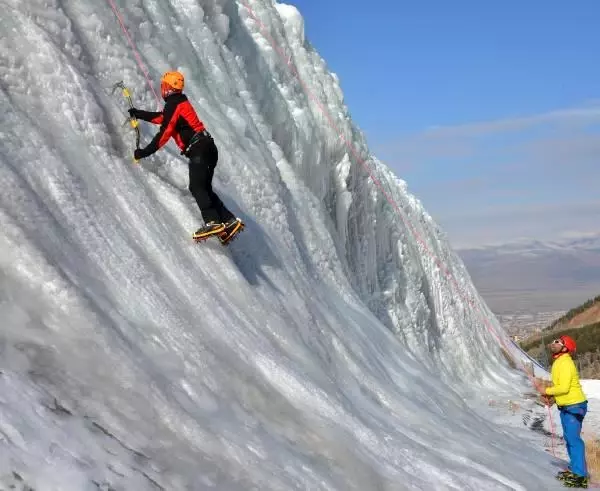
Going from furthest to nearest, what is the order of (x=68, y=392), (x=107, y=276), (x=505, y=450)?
(x=505, y=450) → (x=107, y=276) → (x=68, y=392)

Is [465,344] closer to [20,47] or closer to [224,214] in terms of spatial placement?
[224,214]

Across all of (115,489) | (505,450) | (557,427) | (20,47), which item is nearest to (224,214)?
(20,47)

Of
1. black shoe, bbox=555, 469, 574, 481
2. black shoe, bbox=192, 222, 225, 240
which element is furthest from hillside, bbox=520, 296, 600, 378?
black shoe, bbox=192, 222, 225, 240

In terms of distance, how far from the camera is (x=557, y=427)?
41.6 feet

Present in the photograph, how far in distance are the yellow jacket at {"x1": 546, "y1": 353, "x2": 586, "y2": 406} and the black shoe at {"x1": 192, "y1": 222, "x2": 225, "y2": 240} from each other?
171 inches

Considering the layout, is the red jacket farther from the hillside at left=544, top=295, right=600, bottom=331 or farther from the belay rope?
the hillside at left=544, top=295, right=600, bottom=331

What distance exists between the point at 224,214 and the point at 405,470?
2.84m

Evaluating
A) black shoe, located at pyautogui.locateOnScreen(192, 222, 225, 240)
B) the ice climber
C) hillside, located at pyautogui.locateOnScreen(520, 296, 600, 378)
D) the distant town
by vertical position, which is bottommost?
the distant town

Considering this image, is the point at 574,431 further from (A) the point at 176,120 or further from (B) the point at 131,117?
(B) the point at 131,117

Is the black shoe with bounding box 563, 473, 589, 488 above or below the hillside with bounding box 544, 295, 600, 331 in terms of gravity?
below

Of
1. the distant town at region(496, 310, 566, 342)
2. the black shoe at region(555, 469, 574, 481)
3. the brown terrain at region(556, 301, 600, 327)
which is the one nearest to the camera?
the black shoe at region(555, 469, 574, 481)

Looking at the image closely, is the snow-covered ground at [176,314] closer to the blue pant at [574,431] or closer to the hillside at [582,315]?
the blue pant at [574,431]

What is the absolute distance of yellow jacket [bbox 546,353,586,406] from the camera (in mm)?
8008

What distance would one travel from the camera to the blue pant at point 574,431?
26.0 feet
